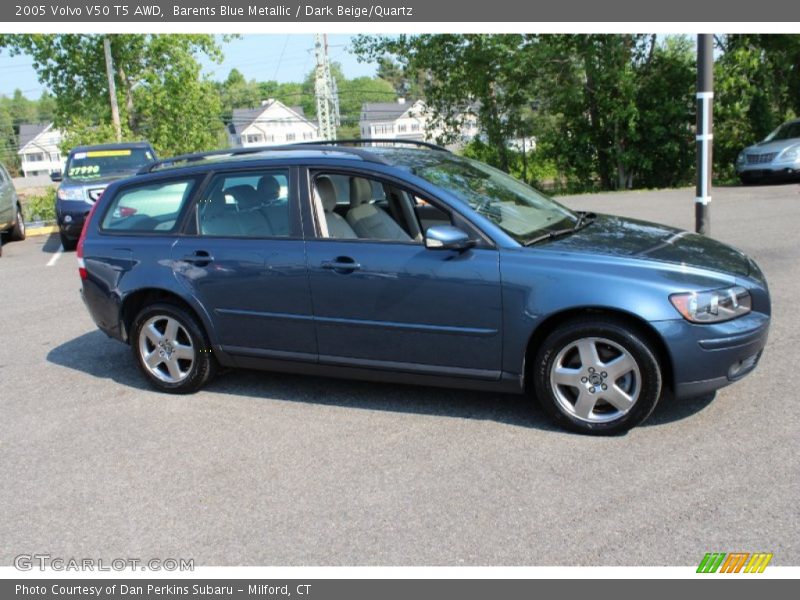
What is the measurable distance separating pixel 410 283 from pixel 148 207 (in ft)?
7.55

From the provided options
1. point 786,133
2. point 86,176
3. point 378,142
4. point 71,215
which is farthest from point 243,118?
point 378,142

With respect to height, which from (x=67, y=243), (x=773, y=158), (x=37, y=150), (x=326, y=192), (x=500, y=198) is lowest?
(x=67, y=243)

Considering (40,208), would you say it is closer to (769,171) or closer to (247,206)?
(247,206)

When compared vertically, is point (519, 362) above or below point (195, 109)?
below

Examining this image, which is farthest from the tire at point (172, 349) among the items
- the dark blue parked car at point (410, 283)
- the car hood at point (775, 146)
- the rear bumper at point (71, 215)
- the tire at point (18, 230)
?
the car hood at point (775, 146)

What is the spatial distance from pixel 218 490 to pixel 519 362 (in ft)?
6.05

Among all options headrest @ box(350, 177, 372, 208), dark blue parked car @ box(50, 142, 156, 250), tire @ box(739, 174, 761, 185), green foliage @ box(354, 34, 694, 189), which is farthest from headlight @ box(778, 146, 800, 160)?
headrest @ box(350, 177, 372, 208)

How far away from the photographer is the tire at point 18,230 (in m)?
14.9

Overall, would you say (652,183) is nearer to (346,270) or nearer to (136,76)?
(346,270)

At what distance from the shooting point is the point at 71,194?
44.1 feet

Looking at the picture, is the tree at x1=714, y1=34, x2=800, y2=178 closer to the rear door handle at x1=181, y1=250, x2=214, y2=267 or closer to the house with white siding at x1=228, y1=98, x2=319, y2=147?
the rear door handle at x1=181, y1=250, x2=214, y2=267

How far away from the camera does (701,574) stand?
10.7 ft

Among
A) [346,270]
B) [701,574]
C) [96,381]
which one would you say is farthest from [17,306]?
[701,574]

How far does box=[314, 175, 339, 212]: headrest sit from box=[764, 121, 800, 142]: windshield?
1613 cm
